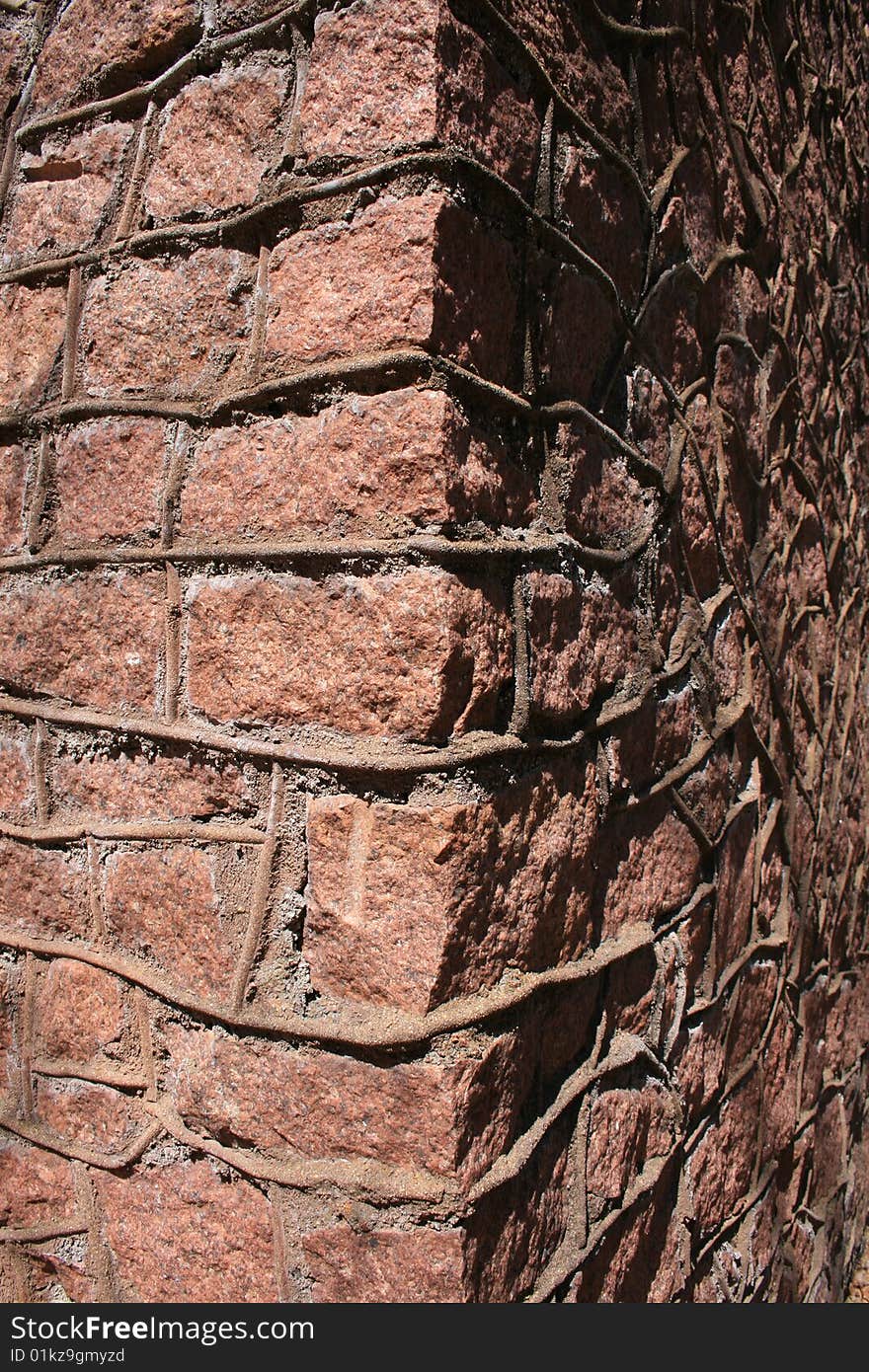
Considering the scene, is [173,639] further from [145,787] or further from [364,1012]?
[364,1012]

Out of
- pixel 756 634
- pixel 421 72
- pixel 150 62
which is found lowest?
pixel 756 634

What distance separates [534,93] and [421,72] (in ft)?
0.72

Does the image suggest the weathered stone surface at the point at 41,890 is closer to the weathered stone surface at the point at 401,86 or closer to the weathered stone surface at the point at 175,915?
the weathered stone surface at the point at 175,915

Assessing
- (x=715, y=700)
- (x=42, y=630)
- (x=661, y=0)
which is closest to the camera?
(x=42, y=630)

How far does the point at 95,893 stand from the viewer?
121 centimetres

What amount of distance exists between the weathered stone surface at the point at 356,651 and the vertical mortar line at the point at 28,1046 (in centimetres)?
48

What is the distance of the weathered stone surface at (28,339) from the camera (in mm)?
1266

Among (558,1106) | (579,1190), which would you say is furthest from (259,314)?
(579,1190)

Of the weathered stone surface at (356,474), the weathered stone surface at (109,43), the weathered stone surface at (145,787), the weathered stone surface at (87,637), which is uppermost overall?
the weathered stone surface at (109,43)

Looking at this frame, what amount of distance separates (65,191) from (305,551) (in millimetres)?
661

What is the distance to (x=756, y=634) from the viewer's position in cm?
186

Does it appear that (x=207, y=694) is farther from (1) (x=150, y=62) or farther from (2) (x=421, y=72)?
(1) (x=150, y=62)

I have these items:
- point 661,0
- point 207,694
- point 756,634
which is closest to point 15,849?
point 207,694

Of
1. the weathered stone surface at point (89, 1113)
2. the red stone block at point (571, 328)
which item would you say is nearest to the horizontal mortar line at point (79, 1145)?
the weathered stone surface at point (89, 1113)
